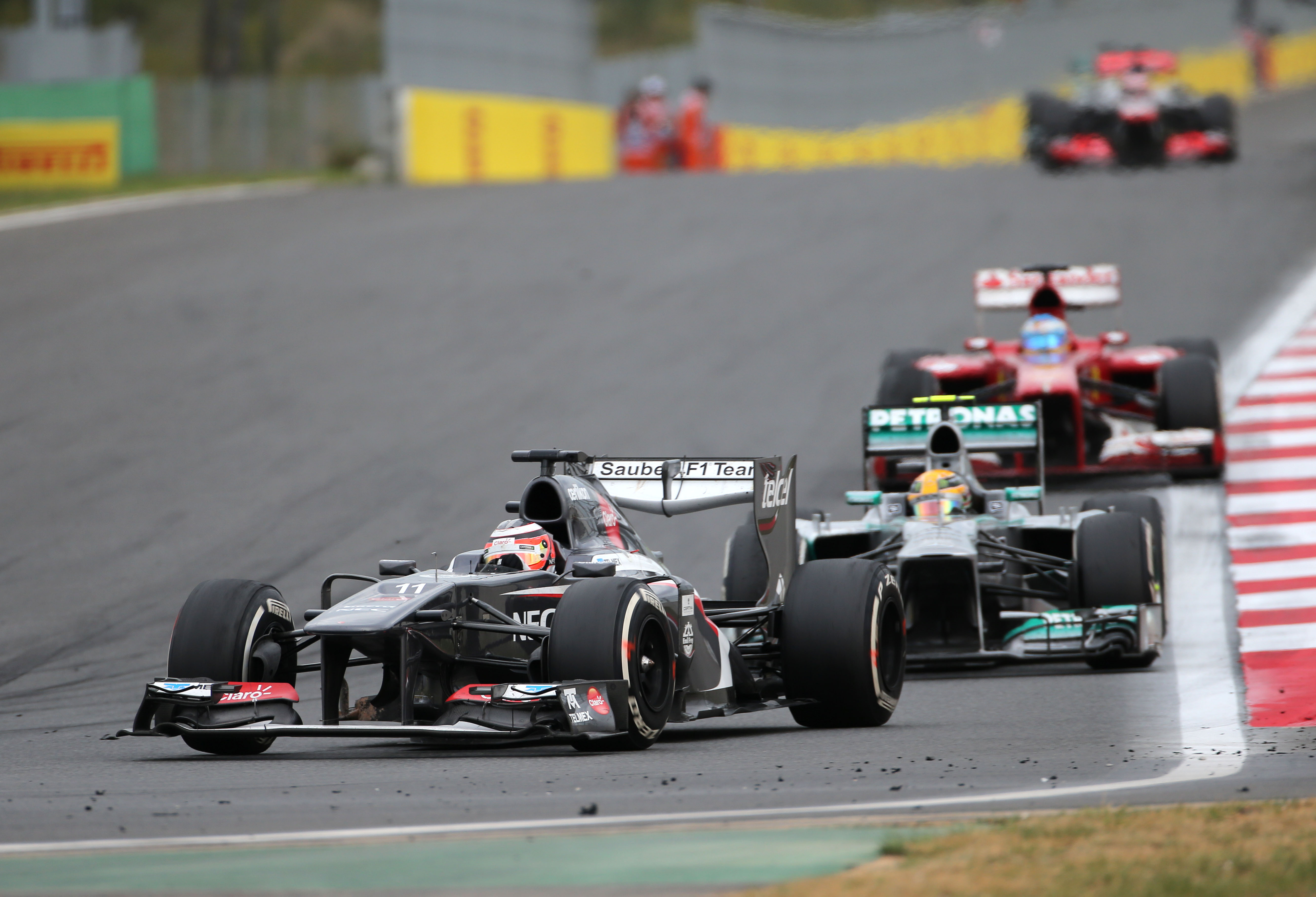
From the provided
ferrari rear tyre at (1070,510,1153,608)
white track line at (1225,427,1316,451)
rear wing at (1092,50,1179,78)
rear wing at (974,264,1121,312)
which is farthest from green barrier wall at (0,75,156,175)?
ferrari rear tyre at (1070,510,1153,608)

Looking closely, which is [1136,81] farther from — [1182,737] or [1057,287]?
[1182,737]

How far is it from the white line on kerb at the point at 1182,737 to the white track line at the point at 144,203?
59.6 ft

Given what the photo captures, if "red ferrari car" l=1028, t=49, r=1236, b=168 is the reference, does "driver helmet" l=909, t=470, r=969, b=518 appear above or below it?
below

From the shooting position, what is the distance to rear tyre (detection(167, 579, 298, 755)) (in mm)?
9453

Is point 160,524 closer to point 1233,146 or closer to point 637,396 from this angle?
point 637,396

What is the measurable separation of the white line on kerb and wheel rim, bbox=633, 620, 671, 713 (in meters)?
2.32

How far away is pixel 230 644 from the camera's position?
945 centimetres

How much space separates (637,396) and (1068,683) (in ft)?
32.7

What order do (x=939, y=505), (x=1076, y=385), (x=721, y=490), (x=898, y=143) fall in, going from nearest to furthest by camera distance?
(x=721, y=490) < (x=939, y=505) < (x=1076, y=385) < (x=898, y=143)

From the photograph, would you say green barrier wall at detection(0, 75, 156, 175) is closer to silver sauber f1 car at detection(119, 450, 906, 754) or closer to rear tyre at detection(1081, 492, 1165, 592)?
rear tyre at detection(1081, 492, 1165, 592)

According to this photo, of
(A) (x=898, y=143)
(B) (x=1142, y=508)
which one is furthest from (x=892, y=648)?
(A) (x=898, y=143)

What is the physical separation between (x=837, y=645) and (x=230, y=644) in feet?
10.6

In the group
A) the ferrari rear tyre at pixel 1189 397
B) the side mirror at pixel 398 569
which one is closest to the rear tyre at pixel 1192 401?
the ferrari rear tyre at pixel 1189 397

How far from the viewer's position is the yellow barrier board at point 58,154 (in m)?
35.2
